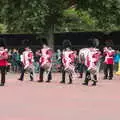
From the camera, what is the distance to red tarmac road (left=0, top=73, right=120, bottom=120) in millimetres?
13070

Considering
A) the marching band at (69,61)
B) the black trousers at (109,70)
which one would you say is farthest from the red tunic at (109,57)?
the black trousers at (109,70)

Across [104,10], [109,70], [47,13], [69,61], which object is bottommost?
[109,70]

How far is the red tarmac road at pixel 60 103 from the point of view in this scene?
13070 mm

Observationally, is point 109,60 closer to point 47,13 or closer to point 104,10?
point 47,13

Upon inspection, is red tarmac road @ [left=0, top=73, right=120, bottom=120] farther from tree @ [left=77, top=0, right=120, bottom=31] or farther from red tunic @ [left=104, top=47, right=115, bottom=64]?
tree @ [left=77, top=0, right=120, bottom=31]

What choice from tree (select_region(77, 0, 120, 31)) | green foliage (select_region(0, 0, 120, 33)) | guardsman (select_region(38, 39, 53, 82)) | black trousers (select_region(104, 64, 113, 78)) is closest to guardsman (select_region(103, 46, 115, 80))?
black trousers (select_region(104, 64, 113, 78))

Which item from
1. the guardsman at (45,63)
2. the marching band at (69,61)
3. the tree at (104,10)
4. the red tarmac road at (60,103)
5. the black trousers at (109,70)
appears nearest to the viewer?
the red tarmac road at (60,103)

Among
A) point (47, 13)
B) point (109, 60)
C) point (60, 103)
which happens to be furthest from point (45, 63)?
point (47, 13)

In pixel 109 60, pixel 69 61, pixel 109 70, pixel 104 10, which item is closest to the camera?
pixel 69 61

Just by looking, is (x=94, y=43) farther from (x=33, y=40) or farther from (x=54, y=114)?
(x=33, y=40)

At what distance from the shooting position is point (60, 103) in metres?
15.3

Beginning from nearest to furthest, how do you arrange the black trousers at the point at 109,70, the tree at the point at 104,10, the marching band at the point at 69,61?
the marching band at the point at 69,61, the black trousers at the point at 109,70, the tree at the point at 104,10

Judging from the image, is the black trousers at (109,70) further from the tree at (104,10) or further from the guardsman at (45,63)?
the tree at (104,10)

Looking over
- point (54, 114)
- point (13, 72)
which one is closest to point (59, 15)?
point (13, 72)
